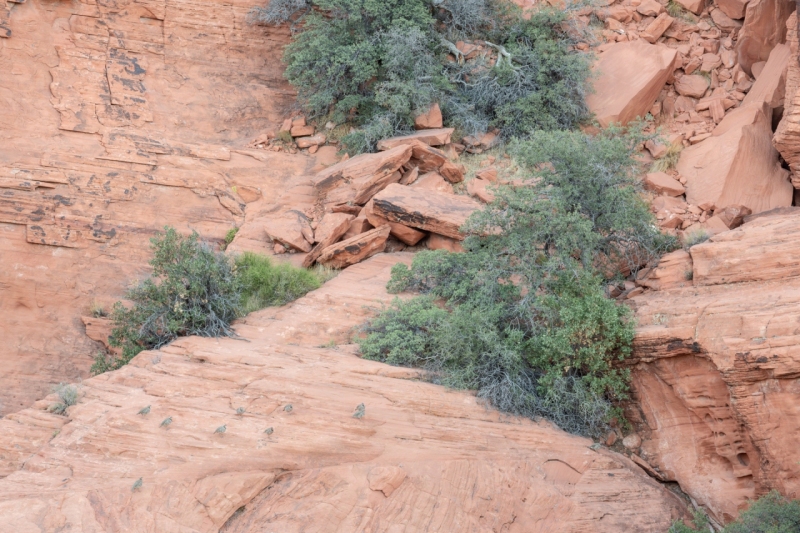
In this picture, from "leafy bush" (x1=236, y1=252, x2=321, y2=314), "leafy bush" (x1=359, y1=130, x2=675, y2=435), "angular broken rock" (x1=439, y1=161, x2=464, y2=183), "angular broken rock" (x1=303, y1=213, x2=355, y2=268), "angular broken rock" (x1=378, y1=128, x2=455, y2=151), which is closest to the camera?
"leafy bush" (x1=359, y1=130, x2=675, y2=435)

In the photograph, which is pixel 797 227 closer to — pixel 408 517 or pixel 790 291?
pixel 790 291

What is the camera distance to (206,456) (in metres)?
7.03

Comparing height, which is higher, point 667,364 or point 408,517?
point 667,364

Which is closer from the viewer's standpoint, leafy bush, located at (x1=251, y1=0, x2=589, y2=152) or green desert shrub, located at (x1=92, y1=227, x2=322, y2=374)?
green desert shrub, located at (x1=92, y1=227, x2=322, y2=374)

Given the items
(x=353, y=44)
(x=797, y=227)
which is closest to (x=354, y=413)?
(x=797, y=227)

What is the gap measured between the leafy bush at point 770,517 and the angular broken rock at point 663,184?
214 inches

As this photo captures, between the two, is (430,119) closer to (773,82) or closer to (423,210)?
(423,210)

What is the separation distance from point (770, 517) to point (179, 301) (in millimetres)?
6460

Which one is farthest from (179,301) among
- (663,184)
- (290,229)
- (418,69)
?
(663,184)

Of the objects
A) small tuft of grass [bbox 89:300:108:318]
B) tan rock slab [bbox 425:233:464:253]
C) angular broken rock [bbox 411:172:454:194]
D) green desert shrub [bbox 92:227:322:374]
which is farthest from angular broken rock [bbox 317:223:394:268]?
small tuft of grass [bbox 89:300:108:318]

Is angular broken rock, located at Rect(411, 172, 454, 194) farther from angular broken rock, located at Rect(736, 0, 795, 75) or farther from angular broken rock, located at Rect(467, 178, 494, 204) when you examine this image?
angular broken rock, located at Rect(736, 0, 795, 75)

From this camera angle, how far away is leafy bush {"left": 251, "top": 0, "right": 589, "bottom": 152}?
12875mm

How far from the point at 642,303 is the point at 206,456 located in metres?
4.89

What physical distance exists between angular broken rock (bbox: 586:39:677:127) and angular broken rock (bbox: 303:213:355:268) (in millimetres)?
4745
